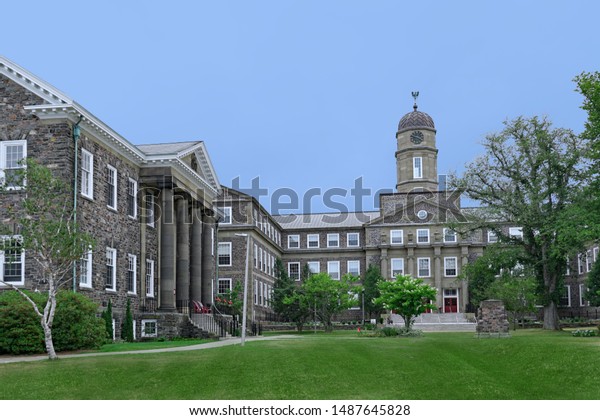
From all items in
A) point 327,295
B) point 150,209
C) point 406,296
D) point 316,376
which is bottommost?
point 316,376

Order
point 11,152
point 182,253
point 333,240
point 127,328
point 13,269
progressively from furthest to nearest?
point 333,240, point 182,253, point 127,328, point 11,152, point 13,269

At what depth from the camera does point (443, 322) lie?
69500 millimetres

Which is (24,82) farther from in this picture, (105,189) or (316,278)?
(316,278)

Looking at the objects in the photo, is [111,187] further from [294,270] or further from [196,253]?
[294,270]

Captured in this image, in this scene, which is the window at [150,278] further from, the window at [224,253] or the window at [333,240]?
the window at [333,240]

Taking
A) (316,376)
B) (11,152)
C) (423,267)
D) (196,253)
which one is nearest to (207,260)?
(196,253)

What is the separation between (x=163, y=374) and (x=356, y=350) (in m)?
7.82

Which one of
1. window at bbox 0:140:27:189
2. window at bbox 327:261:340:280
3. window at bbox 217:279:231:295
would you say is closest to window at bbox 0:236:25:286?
window at bbox 0:140:27:189

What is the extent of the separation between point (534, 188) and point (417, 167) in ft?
123

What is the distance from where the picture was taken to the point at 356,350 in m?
23.2

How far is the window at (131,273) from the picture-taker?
35.0 metres

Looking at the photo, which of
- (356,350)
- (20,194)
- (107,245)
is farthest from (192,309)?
(356,350)

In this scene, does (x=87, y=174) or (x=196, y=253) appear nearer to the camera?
(x=87, y=174)
